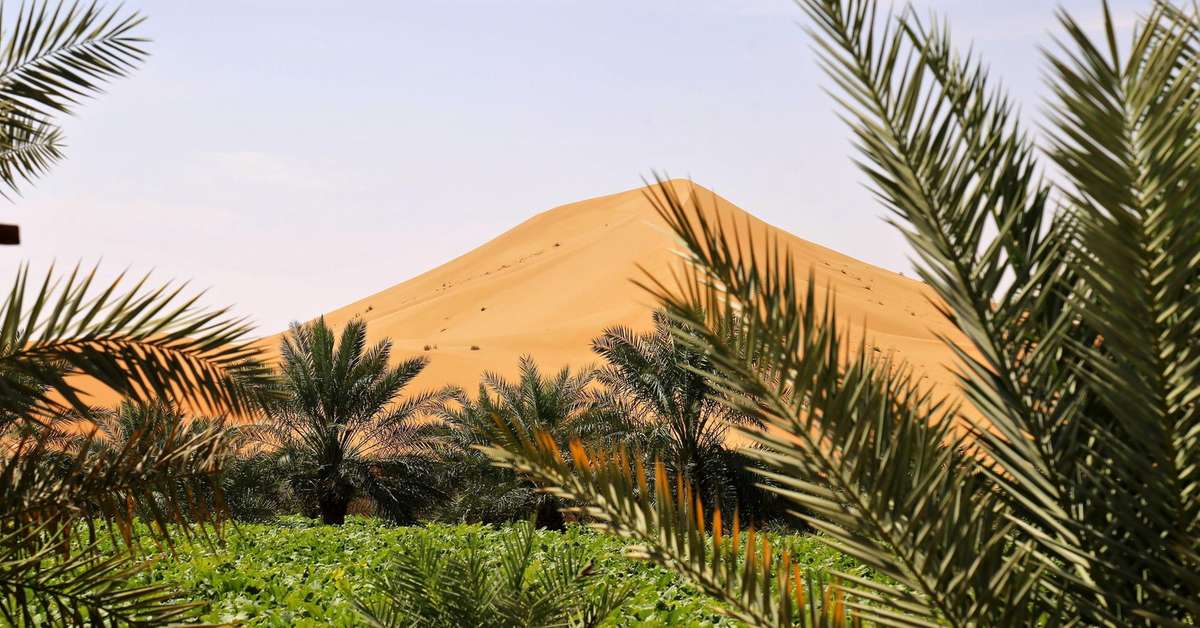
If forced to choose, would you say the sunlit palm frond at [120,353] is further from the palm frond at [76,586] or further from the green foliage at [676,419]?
the green foliage at [676,419]

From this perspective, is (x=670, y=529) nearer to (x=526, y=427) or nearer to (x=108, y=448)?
(x=108, y=448)

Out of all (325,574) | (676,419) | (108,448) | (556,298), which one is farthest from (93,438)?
(556,298)

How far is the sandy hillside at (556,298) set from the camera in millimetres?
51281

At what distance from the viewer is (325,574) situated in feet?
31.8

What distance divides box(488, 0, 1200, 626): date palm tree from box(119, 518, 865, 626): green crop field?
9.62 ft

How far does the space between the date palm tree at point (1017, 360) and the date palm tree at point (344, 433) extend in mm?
16603

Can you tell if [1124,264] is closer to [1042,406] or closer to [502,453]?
[1042,406]

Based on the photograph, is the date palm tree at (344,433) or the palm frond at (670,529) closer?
the palm frond at (670,529)

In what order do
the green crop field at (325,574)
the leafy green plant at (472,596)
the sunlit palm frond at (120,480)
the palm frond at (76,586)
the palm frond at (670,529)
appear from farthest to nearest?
the green crop field at (325,574) → the leafy green plant at (472,596) → the sunlit palm frond at (120,480) → the palm frond at (76,586) → the palm frond at (670,529)

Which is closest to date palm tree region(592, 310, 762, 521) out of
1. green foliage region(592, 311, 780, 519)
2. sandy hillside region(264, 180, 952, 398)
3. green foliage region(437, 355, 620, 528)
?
green foliage region(592, 311, 780, 519)

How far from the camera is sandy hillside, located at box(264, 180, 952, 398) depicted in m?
51.3

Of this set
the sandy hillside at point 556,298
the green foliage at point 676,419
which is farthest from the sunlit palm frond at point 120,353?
the sandy hillside at point 556,298

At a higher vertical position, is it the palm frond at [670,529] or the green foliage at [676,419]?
the palm frond at [670,529]

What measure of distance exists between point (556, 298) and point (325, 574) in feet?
210
